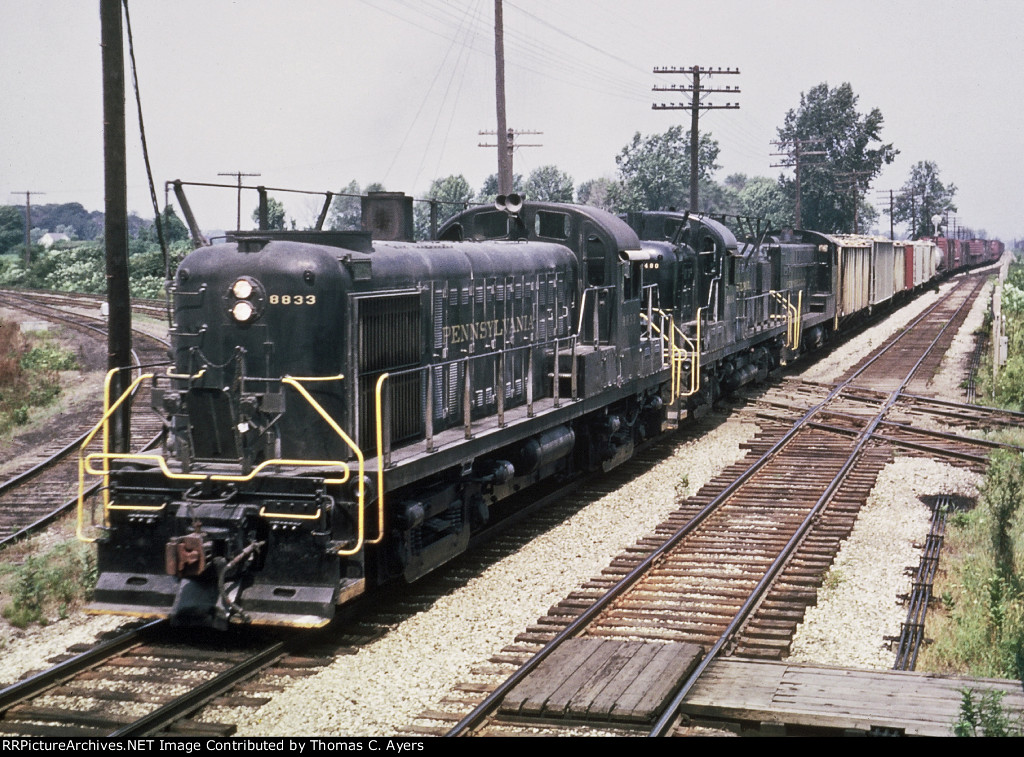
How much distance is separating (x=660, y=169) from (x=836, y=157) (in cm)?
1507

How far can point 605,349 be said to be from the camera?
47.6 feet

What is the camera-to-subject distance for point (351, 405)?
372 inches

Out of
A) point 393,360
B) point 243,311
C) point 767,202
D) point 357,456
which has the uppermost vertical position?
point 767,202

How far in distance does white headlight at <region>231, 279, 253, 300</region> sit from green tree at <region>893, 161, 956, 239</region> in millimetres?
110492

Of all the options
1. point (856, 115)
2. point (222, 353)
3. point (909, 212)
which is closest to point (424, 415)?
point (222, 353)

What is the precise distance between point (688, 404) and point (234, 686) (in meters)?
12.9

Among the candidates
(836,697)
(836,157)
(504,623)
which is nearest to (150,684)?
(504,623)

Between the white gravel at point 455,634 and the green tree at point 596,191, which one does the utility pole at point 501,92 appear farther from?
the green tree at point 596,191

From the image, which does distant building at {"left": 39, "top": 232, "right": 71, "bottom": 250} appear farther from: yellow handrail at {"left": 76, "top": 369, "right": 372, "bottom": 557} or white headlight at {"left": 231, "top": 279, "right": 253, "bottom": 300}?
white headlight at {"left": 231, "top": 279, "right": 253, "bottom": 300}

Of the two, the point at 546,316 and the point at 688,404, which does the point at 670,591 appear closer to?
the point at 546,316

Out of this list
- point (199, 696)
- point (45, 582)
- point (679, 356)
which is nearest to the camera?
point (199, 696)

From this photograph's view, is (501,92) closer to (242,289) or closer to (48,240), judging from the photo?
(242,289)

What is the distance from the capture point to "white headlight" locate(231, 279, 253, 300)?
30.2 feet

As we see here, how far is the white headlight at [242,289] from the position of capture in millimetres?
9211
